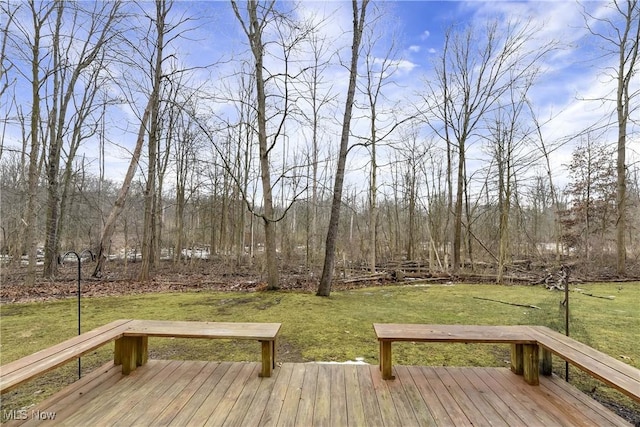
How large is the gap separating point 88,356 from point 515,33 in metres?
13.8

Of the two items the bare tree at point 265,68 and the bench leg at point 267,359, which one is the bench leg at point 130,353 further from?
the bare tree at point 265,68

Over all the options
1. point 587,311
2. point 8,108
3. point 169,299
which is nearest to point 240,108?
point 8,108

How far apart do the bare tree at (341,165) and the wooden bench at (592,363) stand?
429cm

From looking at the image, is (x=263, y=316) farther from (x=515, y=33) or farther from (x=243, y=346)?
(x=515, y=33)

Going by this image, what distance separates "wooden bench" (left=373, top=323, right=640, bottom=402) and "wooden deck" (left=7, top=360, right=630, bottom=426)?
136mm

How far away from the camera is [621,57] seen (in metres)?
10.5

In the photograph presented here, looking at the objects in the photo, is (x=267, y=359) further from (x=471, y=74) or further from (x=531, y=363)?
(x=471, y=74)

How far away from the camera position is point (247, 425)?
202cm

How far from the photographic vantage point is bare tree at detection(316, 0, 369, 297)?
6.86m

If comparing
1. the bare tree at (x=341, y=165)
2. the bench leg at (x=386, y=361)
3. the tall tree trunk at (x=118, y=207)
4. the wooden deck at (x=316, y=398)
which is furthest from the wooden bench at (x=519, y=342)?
the tall tree trunk at (x=118, y=207)

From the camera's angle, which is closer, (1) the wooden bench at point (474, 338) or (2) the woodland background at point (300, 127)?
(1) the wooden bench at point (474, 338)

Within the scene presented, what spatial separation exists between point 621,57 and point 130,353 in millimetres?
15672

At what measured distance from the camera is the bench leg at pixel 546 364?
111 inches

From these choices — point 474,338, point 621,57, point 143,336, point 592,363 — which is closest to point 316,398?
point 474,338
